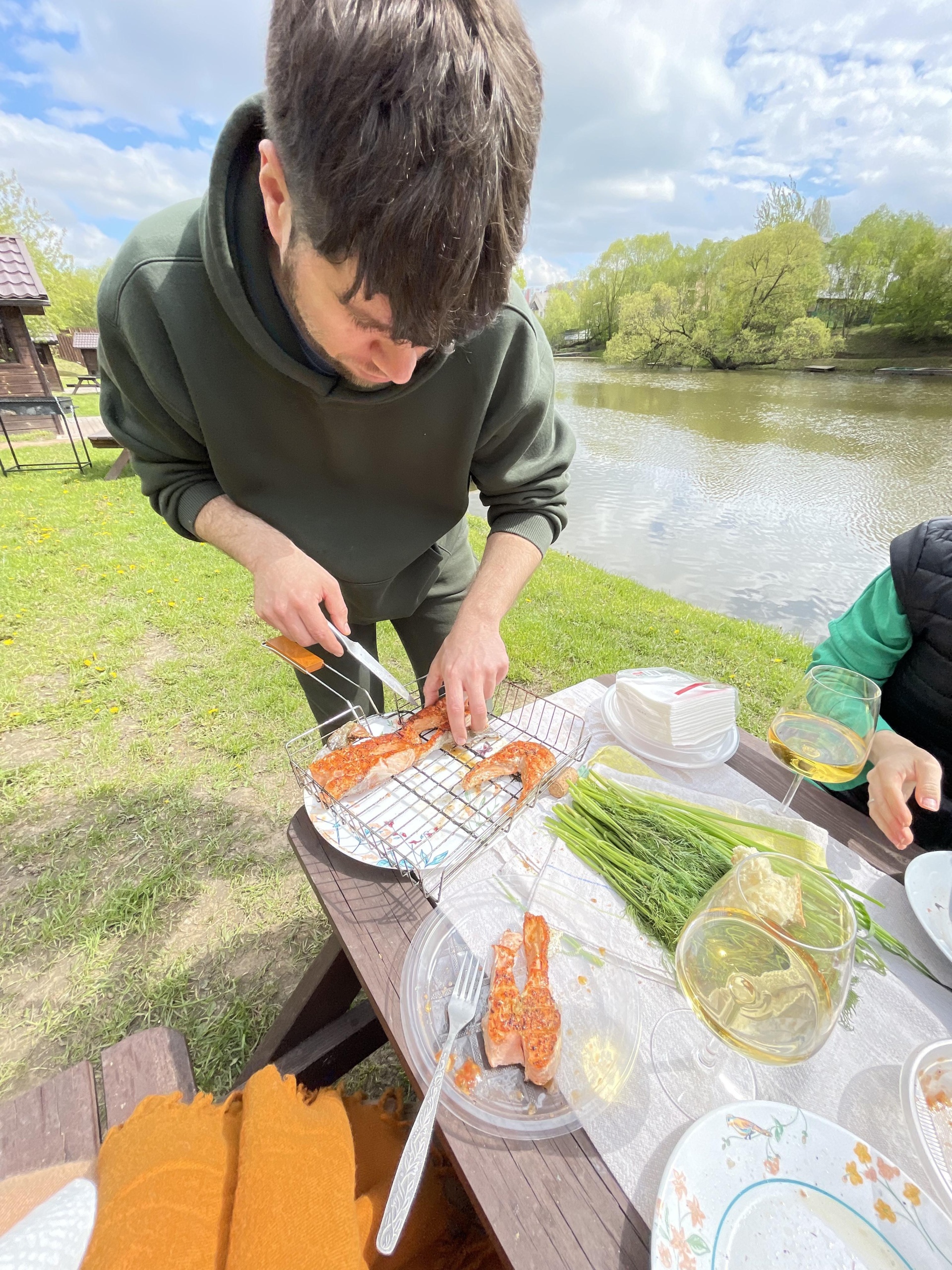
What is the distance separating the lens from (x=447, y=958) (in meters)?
1.10

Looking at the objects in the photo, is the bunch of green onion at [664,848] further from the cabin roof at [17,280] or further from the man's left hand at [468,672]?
the cabin roof at [17,280]

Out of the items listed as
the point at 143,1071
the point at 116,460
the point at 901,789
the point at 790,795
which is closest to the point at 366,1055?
the point at 143,1071

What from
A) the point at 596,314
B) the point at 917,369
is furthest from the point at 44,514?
the point at 596,314

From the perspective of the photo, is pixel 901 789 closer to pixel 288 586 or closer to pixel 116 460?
pixel 288 586

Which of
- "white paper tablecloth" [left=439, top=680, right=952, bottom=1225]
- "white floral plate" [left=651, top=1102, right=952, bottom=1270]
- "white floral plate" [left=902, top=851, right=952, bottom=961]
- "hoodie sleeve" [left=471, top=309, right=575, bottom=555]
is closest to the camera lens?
"white floral plate" [left=651, top=1102, right=952, bottom=1270]

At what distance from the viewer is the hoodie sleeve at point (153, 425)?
58.8 inches

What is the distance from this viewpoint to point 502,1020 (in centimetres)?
98

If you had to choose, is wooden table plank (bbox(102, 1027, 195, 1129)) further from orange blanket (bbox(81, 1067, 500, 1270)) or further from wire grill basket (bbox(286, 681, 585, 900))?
wire grill basket (bbox(286, 681, 585, 900))

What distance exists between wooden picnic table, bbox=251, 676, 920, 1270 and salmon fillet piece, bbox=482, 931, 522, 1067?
0.36ft

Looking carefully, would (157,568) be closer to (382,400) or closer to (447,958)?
(382,400)

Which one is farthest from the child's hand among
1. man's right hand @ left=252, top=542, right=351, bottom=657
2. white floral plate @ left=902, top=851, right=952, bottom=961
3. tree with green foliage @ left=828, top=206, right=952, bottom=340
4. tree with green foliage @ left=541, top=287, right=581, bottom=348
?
tree with green foliage @ left=541, top=287, right=581, bottom=348

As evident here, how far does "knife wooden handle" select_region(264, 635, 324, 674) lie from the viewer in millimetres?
1363

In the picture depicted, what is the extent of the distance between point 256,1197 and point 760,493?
1204 centimetres

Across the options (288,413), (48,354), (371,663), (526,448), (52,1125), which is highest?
(288,413)
